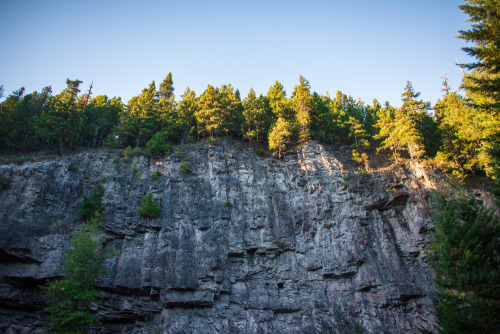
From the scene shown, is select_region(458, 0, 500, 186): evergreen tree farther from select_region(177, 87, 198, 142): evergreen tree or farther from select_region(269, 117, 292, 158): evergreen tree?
select_region(177, 87, 198, 142): evergreen tree

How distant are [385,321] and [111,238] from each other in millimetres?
25152

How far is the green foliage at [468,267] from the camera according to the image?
12891 mm

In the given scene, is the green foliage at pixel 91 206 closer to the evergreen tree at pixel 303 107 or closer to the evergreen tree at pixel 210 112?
the evergreen tree at pixel 210 112

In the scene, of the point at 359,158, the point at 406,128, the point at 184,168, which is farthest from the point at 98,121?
the point at 406,128

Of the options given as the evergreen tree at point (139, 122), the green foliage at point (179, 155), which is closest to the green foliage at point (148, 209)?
the green foliage at point (179, 155)

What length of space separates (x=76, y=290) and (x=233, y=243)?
13.1 m

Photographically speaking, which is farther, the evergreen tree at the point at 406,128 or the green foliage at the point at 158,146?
the green foliage at the point at 158,146

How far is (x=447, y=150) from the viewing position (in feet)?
97.5

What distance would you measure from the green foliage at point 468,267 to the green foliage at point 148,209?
2303cm

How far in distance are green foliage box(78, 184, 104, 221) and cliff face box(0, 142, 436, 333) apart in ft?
3.10

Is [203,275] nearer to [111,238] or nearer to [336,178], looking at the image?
[111,238]

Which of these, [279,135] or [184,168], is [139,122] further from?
[279,135]

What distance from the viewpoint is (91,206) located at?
1047 inches

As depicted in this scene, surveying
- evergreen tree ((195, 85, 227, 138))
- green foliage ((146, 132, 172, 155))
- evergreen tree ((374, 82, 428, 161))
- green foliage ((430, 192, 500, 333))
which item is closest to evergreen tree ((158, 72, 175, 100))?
evergreen tree ((195, 85, 227, 138))
